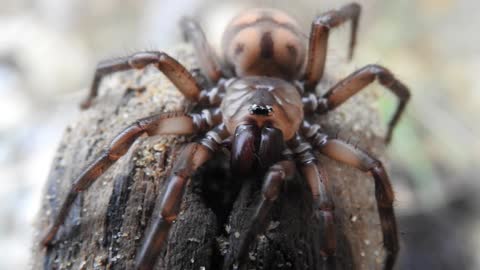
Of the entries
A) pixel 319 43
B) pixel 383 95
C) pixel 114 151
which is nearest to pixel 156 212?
pixel 114 151

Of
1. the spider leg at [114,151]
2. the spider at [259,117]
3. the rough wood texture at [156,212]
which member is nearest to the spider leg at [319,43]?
the spider at [259,117]

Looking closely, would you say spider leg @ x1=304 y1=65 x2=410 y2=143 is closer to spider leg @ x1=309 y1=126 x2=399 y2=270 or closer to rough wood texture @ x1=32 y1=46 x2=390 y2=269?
rough wood texture @ x1=32 y1=46 x2=390 y2=269

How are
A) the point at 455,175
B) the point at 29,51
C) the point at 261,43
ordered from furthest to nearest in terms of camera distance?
the point at 29,51 < the point at 455,175 < the point at 261,43

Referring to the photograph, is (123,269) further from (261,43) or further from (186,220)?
(261,43)

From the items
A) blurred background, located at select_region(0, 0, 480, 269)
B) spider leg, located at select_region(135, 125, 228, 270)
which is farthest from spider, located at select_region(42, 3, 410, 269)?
blurred background, located at select_region(0, 0, 480, 269)

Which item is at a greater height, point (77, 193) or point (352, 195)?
point (77, 193)

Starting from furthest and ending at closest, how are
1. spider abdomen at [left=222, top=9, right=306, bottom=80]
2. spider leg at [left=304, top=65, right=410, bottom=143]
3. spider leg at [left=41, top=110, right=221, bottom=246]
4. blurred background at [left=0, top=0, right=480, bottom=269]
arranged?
blurred background at [left=0, top=0, right=480, bottom=269], spider abdomen at [left=222, top=9, right=306, bottom=80], spider leg at [left=304, top=65, right=410, bottom=143], spider leg at [left=41, top=110, right=221, bottom=246]

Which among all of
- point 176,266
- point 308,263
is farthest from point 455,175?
point 176,266
